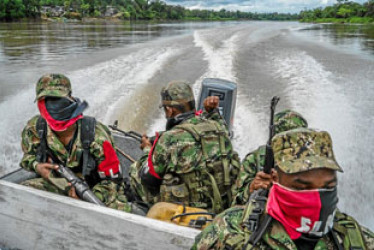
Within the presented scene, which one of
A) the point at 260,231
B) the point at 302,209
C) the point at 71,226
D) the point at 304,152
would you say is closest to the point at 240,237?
the point at 260,231

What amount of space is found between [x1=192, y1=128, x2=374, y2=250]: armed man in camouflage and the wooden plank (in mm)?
751

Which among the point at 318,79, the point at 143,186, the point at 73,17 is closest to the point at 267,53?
the point at 318,79

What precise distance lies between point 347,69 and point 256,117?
16.9 feet

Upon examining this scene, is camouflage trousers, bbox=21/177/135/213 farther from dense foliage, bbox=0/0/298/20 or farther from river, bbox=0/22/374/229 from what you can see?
dense foliage, bbox=0/0/298/20

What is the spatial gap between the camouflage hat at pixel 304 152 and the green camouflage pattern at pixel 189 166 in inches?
37.8

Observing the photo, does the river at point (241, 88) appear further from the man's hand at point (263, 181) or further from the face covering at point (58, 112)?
the face covering at point (58, 112)

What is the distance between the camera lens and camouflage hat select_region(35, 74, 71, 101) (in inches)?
88.7

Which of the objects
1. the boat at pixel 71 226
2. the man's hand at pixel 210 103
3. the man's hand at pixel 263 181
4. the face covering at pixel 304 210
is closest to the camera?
the face covering at pixel 304 210

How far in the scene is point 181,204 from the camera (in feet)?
6.98

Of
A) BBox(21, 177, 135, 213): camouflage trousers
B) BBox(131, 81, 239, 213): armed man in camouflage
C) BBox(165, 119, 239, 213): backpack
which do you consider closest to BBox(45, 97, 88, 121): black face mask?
BBox(21, 177, 135, 213): camouflage trousers

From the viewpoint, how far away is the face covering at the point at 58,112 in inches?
89.3

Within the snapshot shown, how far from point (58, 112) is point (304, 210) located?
1784mm

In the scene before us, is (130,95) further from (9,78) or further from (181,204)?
(181,204)

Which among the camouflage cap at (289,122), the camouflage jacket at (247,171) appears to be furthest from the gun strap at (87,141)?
the camouflage cap at (289,122)
